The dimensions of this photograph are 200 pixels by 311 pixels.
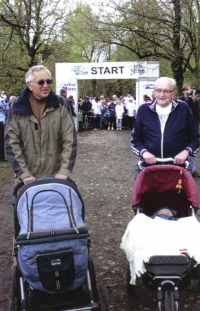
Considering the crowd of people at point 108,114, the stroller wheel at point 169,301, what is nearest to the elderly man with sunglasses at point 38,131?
the stroller wheel at point 169,301

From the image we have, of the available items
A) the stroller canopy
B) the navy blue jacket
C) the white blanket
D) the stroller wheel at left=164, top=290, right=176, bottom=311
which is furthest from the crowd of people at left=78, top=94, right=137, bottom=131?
the stroller wheel at left=164, top=290, right=176, bottom=311

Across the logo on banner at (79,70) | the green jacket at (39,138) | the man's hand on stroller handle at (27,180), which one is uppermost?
the logo on banner at (79,70)

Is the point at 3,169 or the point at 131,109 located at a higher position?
the point at 131,109

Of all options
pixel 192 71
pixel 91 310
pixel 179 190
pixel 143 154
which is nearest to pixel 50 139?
pixel 143 154

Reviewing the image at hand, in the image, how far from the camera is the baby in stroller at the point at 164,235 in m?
3.84

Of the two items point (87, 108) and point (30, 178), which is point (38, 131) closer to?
point (30, 178)

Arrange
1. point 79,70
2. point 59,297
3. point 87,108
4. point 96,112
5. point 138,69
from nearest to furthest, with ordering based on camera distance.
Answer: point 59,297, point 138,69, point 79,70, point 87,108, point 96,112

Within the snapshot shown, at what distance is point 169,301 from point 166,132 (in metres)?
2.00

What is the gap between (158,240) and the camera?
13.2 feet

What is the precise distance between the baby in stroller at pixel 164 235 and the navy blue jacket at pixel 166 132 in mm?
511

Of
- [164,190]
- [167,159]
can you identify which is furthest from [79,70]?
[164,190]

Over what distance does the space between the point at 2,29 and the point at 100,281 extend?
2217 centimetres

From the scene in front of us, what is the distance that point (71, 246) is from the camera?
3852mm

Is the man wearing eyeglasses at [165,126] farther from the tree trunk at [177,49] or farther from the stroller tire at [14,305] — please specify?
the tree trunk at [177,49]
